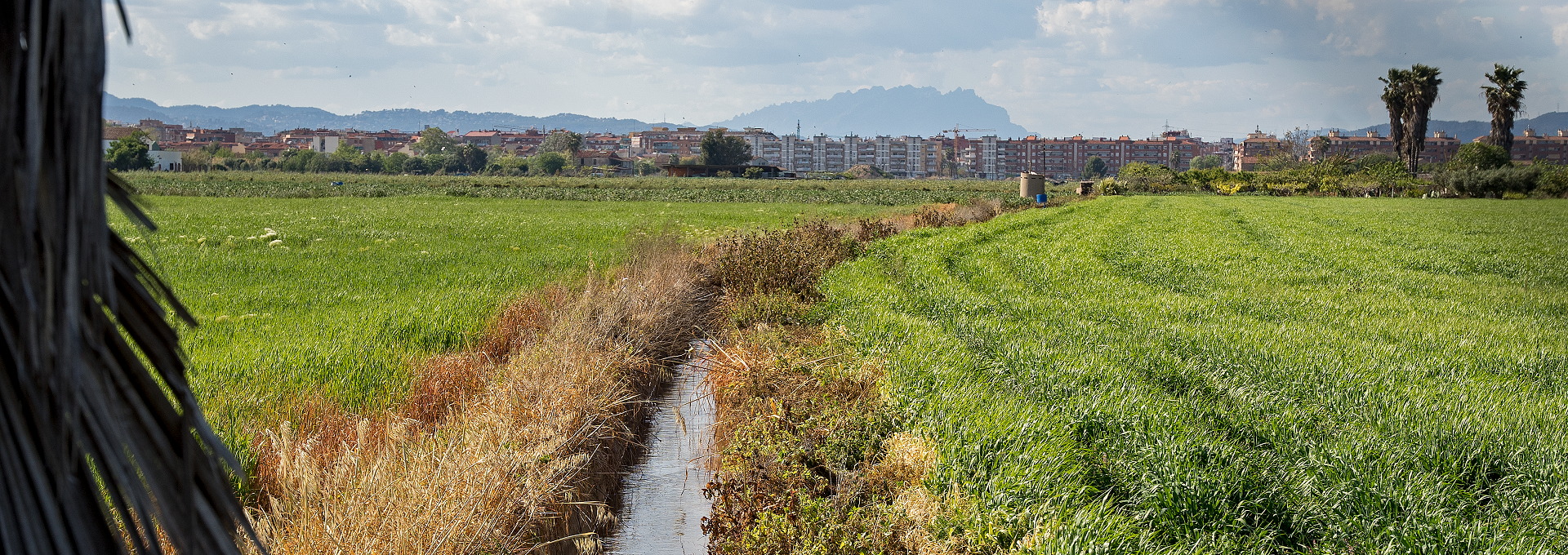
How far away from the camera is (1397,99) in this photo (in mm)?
77000

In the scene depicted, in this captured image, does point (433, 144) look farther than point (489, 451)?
Yes

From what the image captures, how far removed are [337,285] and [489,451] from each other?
9.25 m

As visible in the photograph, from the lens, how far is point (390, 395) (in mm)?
8109

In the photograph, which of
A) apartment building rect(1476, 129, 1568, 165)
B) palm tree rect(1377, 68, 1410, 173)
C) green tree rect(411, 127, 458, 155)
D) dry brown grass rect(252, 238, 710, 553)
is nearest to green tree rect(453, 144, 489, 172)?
green tree rect(411, 127, 458, 155)

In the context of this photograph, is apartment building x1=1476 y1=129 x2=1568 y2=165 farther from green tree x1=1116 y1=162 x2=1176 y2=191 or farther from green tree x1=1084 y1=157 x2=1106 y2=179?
green tree x1=1084 y1=157 x2=1106 y2=179

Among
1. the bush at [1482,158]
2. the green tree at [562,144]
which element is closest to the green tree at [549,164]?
the green tree at [562,144]

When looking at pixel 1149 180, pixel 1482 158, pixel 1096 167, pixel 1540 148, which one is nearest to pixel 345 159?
pixel 1149 180

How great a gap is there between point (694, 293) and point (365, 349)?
18.0ft

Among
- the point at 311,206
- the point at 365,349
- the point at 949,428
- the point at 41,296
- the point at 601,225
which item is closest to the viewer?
the point at 41,296

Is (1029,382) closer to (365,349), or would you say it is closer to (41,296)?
(365,349)

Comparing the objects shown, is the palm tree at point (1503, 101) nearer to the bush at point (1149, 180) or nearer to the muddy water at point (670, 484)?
the bush at point (1149, 180)

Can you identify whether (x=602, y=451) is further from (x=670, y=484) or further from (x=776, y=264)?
(x=776, y=264)

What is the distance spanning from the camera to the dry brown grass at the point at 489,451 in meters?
5.03

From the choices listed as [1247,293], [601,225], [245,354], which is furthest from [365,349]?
[601,225]
